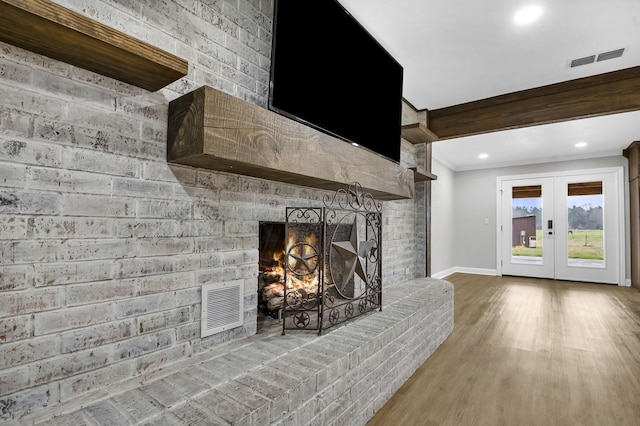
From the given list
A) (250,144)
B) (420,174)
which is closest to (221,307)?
(250,144)

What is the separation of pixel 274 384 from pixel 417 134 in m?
2.93

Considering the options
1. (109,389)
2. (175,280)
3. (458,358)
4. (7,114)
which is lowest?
(458,358)

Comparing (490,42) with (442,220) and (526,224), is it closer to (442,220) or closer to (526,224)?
(442,220)

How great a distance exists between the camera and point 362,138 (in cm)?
220

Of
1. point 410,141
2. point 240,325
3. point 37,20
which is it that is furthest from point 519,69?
point 37,20

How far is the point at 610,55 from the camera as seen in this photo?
2.69 metres

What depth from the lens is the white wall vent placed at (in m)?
1.45

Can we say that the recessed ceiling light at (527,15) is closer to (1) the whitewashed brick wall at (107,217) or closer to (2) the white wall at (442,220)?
(1) the whitewashed brick wall at (107,217)

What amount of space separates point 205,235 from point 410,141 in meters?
2.94

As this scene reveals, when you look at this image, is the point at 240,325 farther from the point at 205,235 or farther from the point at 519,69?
the point at 519,69

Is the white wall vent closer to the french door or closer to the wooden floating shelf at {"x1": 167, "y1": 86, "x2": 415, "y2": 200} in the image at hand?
the wooden floating shelf at {"x1": 167, "y1": 86, "x2": 415, "y2": 200}

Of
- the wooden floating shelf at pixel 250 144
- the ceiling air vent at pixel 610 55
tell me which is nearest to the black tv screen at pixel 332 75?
the wooden floating shelf at pixel 250 144

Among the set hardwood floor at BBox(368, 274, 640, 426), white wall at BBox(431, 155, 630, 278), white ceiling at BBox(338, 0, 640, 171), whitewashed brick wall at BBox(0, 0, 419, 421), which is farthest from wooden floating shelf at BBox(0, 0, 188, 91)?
white wall at BBox(431, 155, 630, 278)

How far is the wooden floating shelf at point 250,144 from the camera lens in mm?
1187
